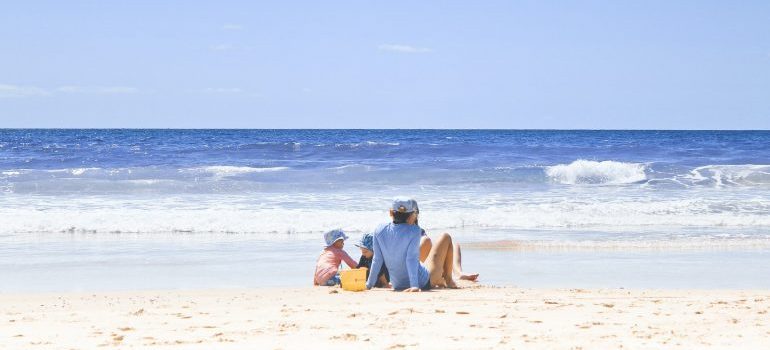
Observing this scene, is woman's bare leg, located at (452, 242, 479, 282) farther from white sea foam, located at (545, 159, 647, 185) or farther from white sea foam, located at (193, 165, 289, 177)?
white sea foam, located at (193, 165, 289, 177)

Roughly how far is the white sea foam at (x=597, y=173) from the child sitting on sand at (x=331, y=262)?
49.8 ft

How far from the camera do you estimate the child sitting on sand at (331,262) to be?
8172mm

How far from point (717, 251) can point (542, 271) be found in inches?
106

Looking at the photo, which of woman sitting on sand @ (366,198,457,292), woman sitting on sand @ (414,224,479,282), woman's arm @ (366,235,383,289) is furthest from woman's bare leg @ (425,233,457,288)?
woman's arm @ (366,235,383,289)

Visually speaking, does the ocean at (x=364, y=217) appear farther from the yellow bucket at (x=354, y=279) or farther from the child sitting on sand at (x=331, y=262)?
the yellow bucket at (x=354, y=279)

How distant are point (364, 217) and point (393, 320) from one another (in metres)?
8.52

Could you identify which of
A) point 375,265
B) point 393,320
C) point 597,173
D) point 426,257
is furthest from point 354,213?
point 597,173

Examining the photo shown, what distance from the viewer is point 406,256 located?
7.70 m

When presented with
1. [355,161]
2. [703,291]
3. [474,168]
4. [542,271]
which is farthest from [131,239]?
[355,161]

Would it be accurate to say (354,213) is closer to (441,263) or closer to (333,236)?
(333,236)

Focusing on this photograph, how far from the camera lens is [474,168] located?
2647 cm

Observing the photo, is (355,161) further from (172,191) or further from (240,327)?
(240,327)

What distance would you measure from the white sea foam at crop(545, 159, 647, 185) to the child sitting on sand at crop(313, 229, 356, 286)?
15174 mm

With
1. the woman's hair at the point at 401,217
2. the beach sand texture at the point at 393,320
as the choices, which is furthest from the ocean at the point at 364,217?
the woman's hair at the point at 401,217
